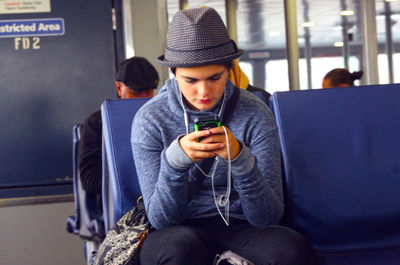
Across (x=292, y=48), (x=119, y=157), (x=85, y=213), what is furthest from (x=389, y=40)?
(x=119, y=157)

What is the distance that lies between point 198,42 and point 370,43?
432cm

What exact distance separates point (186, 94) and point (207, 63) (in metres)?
0.15

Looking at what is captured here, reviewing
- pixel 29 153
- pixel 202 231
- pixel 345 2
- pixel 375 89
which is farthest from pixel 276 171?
pixel 345 2

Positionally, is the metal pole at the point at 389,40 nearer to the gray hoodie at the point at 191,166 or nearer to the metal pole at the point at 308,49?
the metal pole at the point at 308,49

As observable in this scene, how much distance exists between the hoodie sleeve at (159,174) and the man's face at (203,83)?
18 centimetres

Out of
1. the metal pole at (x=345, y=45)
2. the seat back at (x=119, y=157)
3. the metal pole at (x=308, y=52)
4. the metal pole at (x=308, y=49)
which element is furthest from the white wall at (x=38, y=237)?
the metal pole at (x=308, y=52)

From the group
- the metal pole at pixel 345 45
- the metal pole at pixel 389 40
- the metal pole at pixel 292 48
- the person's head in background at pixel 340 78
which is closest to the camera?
the person's head in background at pixel 340 78

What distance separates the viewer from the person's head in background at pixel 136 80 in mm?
3365

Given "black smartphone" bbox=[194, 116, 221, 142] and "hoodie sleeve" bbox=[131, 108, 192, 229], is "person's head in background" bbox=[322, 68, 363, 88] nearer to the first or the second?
"hoodie sleeve" bbox=[131, 108, 192, 229]

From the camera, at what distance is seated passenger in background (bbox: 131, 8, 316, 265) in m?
1.90

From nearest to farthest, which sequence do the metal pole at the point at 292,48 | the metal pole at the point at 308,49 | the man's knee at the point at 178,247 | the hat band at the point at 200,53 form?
1. the man's knee at the point at 178,247
2. the hat band at the point at 200,53
3. the metal pole at the point at 292,48
4. the metal pole at the point at 308,49

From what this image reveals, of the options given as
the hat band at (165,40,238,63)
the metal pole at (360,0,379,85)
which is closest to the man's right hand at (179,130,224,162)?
the hat band at (165,40,238,63)

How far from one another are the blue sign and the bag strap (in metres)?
2.62

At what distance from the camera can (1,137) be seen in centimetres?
441
